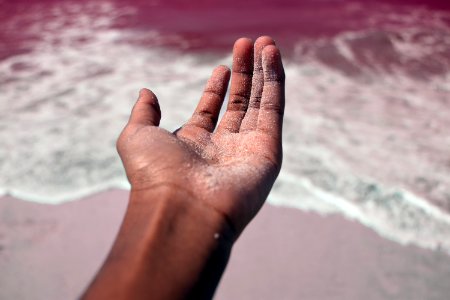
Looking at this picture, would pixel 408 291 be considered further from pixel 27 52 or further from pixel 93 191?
pixel 27 52

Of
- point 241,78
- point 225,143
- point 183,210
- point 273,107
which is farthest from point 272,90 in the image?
point 183,210

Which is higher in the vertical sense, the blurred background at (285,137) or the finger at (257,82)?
the finger at (257,82)

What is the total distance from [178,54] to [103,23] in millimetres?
1915

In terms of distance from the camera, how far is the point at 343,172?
301 cm

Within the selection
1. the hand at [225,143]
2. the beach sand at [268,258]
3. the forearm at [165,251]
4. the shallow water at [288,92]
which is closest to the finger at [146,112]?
the hand at [225,143]

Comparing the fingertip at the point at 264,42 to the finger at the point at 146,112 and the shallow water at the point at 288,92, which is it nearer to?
the finger at the point at 146,112

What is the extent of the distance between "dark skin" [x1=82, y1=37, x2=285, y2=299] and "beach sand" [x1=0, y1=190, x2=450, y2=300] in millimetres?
777

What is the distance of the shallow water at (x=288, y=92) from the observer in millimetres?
2848

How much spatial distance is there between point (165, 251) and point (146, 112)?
25.0 inches

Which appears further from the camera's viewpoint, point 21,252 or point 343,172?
point 343,172

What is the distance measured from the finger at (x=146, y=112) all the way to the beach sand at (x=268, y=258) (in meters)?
0.97

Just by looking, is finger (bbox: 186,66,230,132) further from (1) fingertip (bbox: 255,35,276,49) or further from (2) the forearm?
(2) the forearm

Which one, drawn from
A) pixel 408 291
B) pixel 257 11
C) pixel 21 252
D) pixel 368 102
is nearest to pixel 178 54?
pixel 257 11

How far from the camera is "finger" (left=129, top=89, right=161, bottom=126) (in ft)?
5.41
